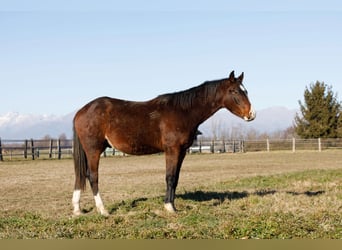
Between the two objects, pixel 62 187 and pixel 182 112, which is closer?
pixel 182 112

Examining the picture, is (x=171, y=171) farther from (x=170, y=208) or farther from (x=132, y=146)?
(x=132, y=146)

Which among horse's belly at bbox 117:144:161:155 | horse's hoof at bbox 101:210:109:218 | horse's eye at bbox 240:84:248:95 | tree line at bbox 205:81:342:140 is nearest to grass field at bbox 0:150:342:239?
horse's hoof at bbox 101:210:109:218

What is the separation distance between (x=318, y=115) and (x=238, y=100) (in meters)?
43.6

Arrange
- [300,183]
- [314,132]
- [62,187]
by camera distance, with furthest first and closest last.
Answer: [314,132]
[62,187]
[300,183]

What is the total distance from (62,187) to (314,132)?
4009 centimetres

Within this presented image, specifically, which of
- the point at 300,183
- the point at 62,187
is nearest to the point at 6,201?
the point at 62,187

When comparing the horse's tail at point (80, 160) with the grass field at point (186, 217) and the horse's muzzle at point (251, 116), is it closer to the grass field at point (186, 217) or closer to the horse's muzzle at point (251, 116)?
the grass field at point (186, 217)

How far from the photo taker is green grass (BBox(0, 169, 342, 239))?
16.7 ft

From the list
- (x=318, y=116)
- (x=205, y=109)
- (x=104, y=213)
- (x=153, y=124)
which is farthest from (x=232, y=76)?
(x=318, y=116)

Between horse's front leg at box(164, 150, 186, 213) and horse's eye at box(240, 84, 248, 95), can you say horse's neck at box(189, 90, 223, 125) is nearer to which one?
horse's eye at box(240, 84, 248, 95)

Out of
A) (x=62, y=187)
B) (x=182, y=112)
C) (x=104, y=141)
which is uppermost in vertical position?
(x=182, y=112)

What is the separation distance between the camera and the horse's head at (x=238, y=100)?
7.45 metres

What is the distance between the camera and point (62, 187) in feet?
41.6

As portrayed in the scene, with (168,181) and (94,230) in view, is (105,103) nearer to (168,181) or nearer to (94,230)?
(168,181)
